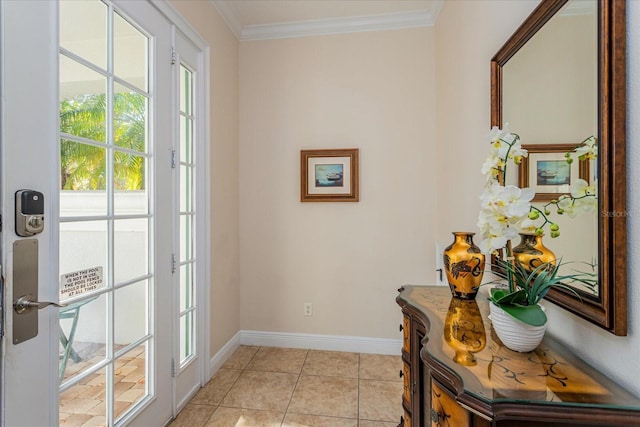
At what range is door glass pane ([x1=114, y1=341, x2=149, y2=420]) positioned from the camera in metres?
1.42

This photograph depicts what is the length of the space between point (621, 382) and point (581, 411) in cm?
22

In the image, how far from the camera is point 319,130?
2.69 metres

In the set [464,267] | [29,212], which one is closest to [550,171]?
[464,267]

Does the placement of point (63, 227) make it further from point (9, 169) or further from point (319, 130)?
point (319, 130)

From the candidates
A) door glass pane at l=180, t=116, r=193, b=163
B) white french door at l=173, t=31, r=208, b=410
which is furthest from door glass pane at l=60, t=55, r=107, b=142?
door glass pane at l=180, t=116, r=193, b=163

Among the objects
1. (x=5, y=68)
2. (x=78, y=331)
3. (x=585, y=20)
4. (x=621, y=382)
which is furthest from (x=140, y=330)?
(x=585, y=20)

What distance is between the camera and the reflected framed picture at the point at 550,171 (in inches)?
34.3

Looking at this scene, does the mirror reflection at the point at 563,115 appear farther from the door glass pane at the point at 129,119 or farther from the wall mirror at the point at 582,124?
the door glass pane at the point at 129,119

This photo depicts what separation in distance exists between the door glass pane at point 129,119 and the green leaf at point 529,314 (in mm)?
1703

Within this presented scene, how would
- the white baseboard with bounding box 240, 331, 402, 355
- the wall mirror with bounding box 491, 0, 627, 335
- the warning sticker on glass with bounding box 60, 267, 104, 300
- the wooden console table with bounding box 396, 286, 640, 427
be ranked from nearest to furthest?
the wooden console table with bounding box 396, 286, 640, 427 → the wall mirror with bounding box 491, 0, 627, 335 → the warning sticker on glass with bounding box 60, 267, 104, 300 → the white baseboard with bounding box 240, 331, 402, 355

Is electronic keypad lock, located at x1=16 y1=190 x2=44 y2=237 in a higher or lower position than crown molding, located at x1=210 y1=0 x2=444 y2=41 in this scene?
lower

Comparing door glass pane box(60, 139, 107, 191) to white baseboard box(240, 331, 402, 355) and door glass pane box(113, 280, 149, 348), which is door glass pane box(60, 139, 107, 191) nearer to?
door glass pane box(113, 280, 149, 348)

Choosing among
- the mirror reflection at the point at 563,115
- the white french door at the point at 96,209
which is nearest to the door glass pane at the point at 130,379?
the white french door at the point at 96,209

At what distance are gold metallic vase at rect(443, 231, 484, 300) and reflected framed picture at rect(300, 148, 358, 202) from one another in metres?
1.45
